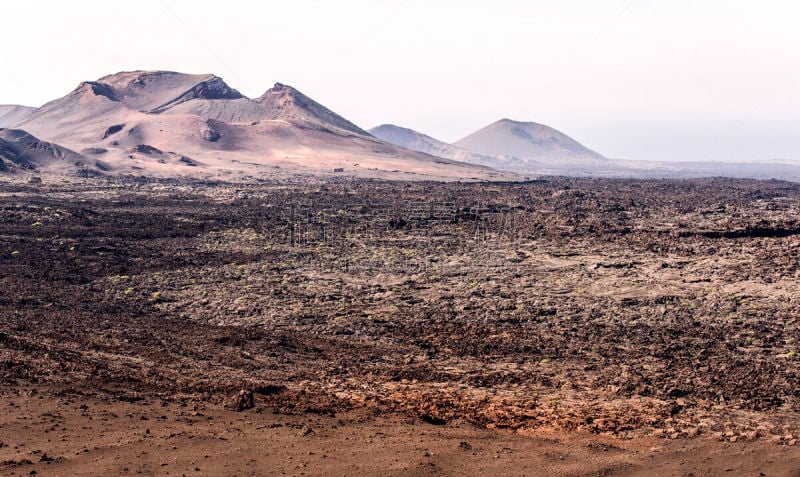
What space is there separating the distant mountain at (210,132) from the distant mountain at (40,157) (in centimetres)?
378

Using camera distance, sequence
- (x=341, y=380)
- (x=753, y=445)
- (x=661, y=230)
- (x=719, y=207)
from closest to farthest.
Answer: (x=753, y=445)
(x=341, y=380)
(x=661, y=230)
(x=719, y=207)

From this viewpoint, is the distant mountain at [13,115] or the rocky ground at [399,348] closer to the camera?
the rocky ground at [399,348]

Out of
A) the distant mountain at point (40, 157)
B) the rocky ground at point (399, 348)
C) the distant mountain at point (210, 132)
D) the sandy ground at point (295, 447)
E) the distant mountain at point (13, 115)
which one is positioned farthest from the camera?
the distant mountain at point (13, 115)

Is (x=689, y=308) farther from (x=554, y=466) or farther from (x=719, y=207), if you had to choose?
(x=719, y=207)

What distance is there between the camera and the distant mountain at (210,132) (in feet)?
293

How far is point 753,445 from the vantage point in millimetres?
9680

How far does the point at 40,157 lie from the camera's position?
7562cm

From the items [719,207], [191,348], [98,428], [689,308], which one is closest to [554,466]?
[98,428]

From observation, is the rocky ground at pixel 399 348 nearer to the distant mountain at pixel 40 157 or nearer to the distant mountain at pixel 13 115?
the distant mountain at pixel 40 157

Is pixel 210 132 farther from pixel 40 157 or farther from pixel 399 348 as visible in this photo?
pixel 399 348

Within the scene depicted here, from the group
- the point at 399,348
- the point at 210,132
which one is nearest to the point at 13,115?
the point at 210,132

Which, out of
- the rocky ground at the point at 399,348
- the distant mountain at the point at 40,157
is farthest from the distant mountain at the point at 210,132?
the rocky ground at the point at 399,348

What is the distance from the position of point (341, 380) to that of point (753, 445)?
19.5 ft

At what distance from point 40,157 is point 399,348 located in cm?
7033
